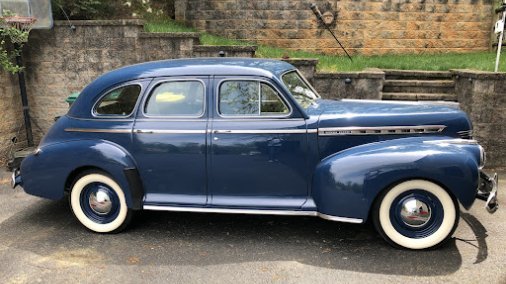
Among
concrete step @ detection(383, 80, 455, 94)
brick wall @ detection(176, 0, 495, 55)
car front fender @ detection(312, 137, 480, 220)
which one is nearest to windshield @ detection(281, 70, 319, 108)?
car front fender @ detection(312, 137, 480, 220)

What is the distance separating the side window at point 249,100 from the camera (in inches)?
173

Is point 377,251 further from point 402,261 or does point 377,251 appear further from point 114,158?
point 114,158

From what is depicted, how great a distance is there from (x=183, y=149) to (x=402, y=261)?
227 centimetres

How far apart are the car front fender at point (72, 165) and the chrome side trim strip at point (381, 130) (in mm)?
1969

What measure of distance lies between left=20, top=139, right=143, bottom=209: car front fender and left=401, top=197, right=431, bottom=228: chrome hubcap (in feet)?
8.43

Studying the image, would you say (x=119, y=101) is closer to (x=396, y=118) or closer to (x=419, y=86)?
(x=396, y=118)

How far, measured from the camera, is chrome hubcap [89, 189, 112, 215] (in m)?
4.66

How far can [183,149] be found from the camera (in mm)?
4426

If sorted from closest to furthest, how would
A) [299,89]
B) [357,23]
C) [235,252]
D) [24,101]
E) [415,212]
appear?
[415,212] → [235,252] → [299,89] → [24,101] → [357,23]

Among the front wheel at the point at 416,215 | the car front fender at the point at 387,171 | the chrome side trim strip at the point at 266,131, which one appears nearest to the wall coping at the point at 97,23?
the chrome side trim strip at the point at 266,131

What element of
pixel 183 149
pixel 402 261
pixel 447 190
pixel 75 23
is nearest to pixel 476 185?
pixel 447 190

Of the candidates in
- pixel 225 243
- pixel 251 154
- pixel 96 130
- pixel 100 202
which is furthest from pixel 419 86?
pixel 100 202

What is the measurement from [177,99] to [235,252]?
5.32ft

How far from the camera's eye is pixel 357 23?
10867mm
